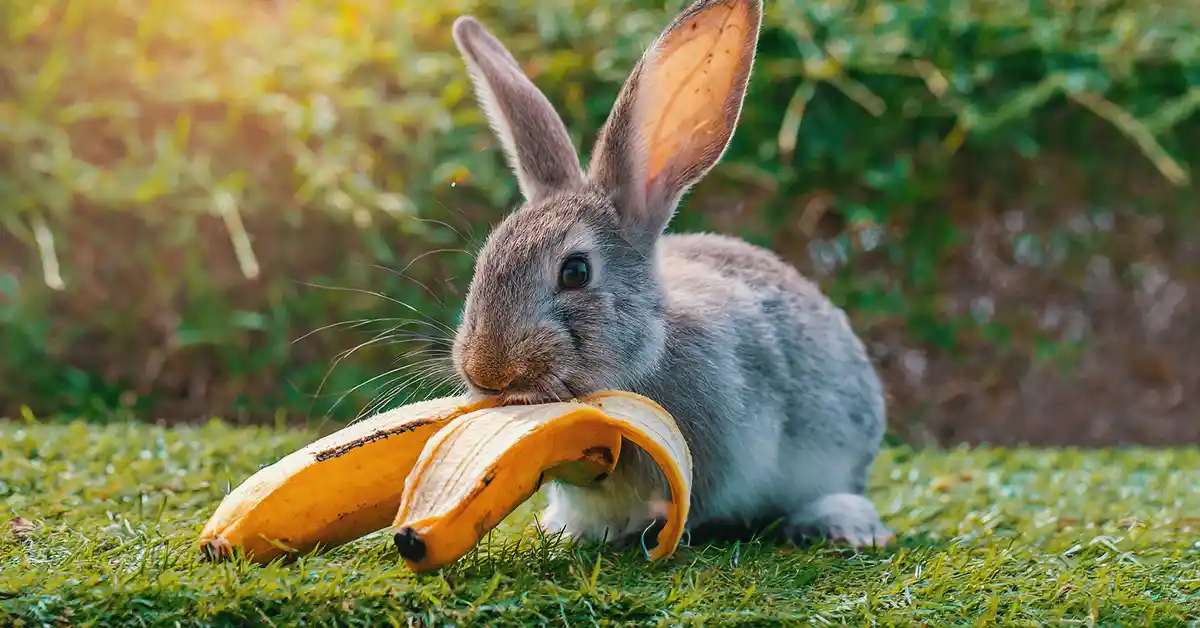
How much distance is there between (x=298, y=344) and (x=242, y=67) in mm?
1105

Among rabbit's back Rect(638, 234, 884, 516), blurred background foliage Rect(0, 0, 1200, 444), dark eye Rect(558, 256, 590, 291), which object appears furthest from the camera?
blurred background foliage Rect(0, 0, 1200, 444)

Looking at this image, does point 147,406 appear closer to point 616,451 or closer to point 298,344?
point 298,344

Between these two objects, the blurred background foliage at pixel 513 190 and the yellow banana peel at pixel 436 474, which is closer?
the yellow banana peel at pixel 436 474

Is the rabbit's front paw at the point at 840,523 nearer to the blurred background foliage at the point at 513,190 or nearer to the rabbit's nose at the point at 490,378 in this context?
the rabbit's nose at the point at 490,378

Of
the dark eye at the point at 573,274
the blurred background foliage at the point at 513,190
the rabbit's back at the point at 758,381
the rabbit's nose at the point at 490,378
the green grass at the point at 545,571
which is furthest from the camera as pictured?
the blurred background foliage at the point at 513,190

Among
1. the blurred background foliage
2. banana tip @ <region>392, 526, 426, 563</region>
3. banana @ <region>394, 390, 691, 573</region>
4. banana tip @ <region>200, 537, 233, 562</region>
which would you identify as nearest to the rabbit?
banana @ <region>394, 390, 691, 573</region>

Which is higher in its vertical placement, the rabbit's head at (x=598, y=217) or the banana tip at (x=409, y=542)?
the rabbit's head at (x=598, y=217)

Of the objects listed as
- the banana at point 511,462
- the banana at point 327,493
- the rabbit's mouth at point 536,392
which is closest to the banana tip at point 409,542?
the banana at point 511,462

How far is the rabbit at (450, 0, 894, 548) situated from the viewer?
2.26 metres

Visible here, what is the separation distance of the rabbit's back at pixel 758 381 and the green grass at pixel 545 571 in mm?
213

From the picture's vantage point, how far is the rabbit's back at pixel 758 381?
2477 mm

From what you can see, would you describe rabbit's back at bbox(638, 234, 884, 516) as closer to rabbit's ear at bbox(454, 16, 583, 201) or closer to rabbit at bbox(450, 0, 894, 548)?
rabbit at bbox(450, 0, 894, 548)

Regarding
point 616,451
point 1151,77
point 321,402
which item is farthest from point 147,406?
point 1151,77

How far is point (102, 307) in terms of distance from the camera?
4.32 m
